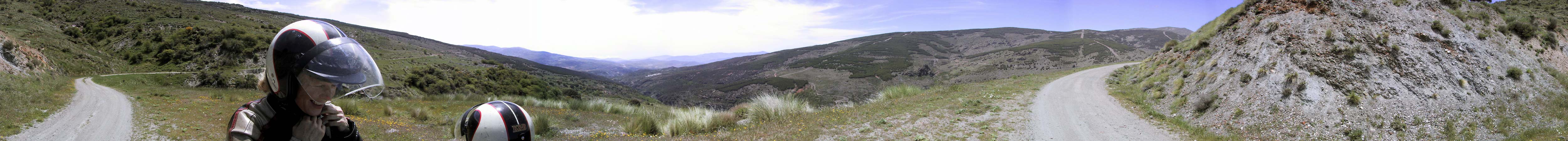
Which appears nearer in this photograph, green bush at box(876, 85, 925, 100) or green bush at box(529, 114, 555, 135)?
green bush at box(529, 114, 555, 135)

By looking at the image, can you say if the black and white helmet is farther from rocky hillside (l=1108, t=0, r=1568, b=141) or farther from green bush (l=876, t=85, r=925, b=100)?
green bush (l=876, t=85, r=925, b=100)

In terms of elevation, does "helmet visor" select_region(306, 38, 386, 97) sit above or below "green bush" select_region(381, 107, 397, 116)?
above

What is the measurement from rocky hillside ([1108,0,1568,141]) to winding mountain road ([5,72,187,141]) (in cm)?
1552

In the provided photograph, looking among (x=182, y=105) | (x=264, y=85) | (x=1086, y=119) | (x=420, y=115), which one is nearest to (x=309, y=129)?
(x=264, y=85)

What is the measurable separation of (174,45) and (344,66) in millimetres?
37491

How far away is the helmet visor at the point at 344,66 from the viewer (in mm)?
1912

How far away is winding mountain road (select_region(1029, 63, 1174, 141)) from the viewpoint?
8.92 metres

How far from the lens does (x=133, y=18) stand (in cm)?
3481

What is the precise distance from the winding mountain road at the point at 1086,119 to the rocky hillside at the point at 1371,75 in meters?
0.60

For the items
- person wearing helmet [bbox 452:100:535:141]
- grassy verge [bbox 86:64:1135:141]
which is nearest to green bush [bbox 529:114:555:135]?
grassy verge [bbox 86:64:1135:141]

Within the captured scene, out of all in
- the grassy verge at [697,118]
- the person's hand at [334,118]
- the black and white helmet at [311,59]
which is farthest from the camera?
the grassy verge at [697,118]

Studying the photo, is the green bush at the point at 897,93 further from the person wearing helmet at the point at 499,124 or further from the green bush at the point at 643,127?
the person wearing helmet at the point at 499,124

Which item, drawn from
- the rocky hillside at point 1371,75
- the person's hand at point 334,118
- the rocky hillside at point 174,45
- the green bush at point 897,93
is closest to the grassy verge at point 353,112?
the rocky hillside at point 174,45

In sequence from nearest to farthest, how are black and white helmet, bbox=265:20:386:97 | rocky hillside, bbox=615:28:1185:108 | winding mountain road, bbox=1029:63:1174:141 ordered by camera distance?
1. black and white helmet, bbox=265:20:386:97
2. winding mountain road, bbox=1029:63:1174:141
3. rocky hillside, bbox=615:28:1185:108
